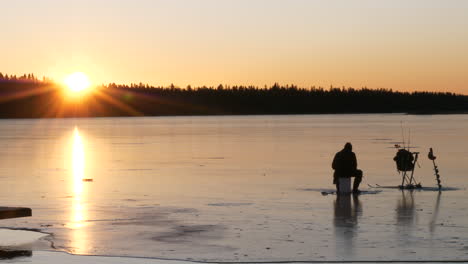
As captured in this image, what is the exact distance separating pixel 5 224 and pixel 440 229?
23.9ft

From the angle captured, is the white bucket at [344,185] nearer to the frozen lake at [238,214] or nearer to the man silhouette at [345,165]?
the man silhouette at [345,165]

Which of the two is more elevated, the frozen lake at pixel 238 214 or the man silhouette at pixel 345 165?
the man silhouette at pixel 345 165

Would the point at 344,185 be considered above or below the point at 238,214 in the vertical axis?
above

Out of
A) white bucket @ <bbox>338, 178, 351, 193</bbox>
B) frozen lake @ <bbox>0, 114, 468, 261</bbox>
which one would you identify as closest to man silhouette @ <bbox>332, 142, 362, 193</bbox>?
white bucket @ <bbox>338, 178, 351, 193</bbox>

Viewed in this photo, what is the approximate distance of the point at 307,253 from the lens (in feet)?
39.3

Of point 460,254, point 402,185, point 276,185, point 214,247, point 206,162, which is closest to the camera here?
point 460,254

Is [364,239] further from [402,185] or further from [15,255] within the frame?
[402,185]

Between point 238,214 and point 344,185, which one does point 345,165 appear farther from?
point 238,214

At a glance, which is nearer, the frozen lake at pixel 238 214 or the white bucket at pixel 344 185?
the frozen lake at pixel 238 214

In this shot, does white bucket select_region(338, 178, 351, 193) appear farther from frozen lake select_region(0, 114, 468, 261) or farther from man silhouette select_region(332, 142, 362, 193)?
frozen lake select_region(0, 114, 468, 261)

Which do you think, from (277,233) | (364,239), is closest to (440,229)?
(364,239)

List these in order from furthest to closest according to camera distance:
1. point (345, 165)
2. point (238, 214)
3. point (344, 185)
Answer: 1. point (344, 185)
2. point (345, 165)
3. point (238, 214)

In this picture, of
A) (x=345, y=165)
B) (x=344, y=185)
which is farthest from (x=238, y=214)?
(x=344, y=185)

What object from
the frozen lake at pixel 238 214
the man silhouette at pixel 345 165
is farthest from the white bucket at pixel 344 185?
the frozen lake at pixel 238 214
